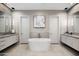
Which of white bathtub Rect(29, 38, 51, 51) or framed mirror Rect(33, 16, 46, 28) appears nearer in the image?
white bathtub Rect(29, 38, 51, 51)

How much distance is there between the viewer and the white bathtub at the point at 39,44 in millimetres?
2945

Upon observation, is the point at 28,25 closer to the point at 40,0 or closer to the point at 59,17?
the point at 59,17

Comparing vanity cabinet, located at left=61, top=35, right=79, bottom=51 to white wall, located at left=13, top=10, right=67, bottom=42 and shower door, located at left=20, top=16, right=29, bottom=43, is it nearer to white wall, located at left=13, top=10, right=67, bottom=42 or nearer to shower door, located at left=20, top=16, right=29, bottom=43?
white wall, located at left=13, top=10, right=67, bottom=42

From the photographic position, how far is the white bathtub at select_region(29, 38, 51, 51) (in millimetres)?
2945

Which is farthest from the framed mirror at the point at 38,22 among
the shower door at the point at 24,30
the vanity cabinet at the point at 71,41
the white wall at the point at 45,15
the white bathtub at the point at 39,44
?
the vanity cabinet at the point at 71,41

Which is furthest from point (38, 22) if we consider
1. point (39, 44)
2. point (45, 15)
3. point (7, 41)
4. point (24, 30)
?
point (7, 41)

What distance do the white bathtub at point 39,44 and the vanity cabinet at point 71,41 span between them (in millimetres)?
467

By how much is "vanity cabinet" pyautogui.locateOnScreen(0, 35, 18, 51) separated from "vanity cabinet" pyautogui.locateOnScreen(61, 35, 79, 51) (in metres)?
1.41

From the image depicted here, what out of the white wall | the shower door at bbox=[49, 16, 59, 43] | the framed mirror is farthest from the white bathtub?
the framed mirror

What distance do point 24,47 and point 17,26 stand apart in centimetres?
60

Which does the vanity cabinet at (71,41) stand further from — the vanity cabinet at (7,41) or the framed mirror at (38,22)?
the vanity cabinet at (7,41)

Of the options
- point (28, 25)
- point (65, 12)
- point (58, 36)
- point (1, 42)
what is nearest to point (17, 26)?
point (28, 25)

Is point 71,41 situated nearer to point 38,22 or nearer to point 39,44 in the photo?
point 39,44

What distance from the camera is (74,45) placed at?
286cm
